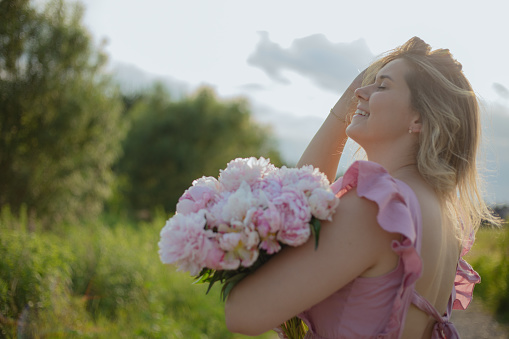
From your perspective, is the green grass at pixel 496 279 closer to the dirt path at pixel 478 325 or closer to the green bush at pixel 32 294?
the dirt path at pixel 478 325

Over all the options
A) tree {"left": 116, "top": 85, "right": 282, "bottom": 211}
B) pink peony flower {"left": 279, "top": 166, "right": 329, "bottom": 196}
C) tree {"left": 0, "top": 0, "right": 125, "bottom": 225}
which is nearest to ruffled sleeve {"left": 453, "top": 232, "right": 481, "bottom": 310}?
pink peony flower {"left": 279, "top": 166, "right": 329, "bottom": 196}

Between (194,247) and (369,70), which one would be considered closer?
(194,247)

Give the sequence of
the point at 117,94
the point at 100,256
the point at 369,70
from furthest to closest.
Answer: the point at 117,94
the point at 100,256
the point at 369,70

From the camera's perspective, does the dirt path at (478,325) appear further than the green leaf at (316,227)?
Yes

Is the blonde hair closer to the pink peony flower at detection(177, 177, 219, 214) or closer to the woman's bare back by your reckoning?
the woman's bare back

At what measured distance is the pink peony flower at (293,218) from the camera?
141 cm

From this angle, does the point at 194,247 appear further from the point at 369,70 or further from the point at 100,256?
the point at 100,256

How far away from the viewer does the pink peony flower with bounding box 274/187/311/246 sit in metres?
1.41

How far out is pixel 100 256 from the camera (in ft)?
20.7

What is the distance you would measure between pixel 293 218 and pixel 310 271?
0.18 metres

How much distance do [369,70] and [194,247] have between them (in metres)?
1.31

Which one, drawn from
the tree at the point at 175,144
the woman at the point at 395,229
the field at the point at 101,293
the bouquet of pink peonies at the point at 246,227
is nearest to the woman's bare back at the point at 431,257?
the woman at the point at 395,229

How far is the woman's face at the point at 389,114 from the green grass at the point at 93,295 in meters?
3.35

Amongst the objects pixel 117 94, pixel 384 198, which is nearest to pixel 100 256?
pixel 384 198
